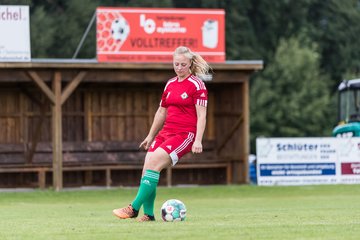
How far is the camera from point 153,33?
90.4ft

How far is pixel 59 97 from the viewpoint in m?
26.9

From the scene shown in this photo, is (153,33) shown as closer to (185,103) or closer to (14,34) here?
(14,34)

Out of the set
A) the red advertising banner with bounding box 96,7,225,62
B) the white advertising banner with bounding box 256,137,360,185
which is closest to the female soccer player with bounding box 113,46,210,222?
the red advertising banner with bounding box 96,7,225,62

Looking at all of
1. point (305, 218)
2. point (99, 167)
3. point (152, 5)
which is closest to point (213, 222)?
point (305, 218)

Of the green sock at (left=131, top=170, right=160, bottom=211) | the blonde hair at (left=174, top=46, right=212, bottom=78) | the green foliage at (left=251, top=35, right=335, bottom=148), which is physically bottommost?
the green sock at (left=131, top=170, right=160, bottom=211)

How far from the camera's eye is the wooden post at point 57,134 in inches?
1050

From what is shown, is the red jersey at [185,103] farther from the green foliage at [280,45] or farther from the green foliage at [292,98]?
the green foliage at [292,98]

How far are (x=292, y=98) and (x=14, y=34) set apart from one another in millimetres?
32281

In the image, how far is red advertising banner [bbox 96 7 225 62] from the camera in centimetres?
2728

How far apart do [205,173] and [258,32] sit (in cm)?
2984

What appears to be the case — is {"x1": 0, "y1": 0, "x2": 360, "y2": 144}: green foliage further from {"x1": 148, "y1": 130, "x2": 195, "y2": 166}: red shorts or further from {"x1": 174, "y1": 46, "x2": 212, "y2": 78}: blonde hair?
{"x1": 148, "y1": 130, "x2": 195, "y2": 166}: red shorts

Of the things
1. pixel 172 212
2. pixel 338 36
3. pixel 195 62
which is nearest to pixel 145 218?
pixel 172 212

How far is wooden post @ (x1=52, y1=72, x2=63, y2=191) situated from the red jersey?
46.9ft

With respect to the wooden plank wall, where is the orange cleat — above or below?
below
